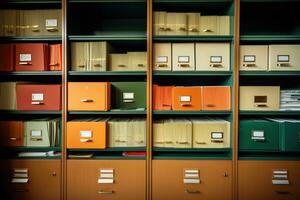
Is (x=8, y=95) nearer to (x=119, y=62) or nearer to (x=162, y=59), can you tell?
(x=119, y=62)

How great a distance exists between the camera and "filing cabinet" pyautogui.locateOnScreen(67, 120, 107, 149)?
2.00m

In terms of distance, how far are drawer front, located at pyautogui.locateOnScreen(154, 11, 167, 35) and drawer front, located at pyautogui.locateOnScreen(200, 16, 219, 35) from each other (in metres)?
0.34

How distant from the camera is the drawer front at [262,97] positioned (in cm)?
201

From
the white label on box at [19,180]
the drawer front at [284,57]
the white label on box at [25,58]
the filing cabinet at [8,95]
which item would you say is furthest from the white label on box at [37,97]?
the drawer front at [284,57]

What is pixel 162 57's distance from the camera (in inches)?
79.2

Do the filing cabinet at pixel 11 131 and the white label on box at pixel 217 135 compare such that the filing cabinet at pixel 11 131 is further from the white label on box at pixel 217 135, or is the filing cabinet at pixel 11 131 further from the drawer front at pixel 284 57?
the drawer front at pixel 284 57

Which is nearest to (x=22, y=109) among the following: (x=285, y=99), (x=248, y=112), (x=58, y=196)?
(x=58, y=196)

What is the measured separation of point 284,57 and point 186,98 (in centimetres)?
92

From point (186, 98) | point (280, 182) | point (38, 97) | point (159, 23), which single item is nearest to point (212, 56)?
point (186, 98)

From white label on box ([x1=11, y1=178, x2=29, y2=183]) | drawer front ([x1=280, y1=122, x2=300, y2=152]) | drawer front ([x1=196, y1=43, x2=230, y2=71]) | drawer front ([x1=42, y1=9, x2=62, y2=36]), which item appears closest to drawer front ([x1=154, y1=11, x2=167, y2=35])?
drawer front ([x1=196, y1=43, x2=230, y2=71])

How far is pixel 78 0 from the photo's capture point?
6.57ft

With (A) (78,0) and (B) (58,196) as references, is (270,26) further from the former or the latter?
(B) (58,196)

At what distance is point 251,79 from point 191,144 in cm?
101

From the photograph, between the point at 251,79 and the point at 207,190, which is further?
the point at 251,79
